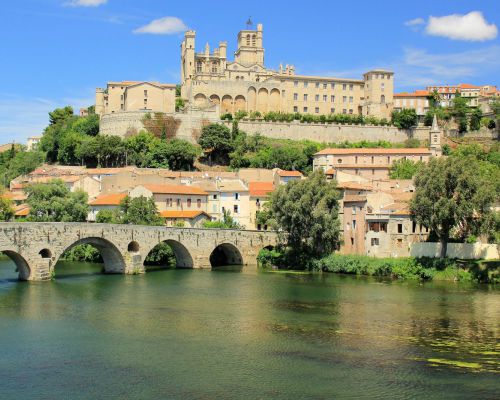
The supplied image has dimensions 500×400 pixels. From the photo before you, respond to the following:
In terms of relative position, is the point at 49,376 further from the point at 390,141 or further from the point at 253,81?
the point at 253,81

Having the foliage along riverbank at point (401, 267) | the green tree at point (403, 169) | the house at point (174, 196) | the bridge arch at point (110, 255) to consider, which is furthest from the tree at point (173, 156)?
the bridge arch at point (110, 255)

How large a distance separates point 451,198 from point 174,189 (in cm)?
2606

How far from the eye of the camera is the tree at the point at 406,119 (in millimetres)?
94062

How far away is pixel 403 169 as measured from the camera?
70.4 metres

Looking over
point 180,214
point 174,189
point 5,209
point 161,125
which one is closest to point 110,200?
point 174,189

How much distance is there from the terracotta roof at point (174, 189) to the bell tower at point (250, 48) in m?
50.9

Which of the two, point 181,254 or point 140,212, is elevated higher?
point 140,212

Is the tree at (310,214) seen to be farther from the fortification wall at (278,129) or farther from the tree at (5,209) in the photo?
the fortification wall at (278,129)

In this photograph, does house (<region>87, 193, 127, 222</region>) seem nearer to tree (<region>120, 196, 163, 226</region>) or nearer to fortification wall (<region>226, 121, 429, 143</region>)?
tree (<region>120, 196, 163, 226</region>)

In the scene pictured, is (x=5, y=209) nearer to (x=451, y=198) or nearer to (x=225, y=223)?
(x=225, y=223)

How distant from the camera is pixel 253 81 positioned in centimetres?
10294

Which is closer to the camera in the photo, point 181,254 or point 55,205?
point 181,254

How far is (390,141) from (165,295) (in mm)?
60905

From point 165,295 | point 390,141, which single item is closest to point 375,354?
point 165,295
